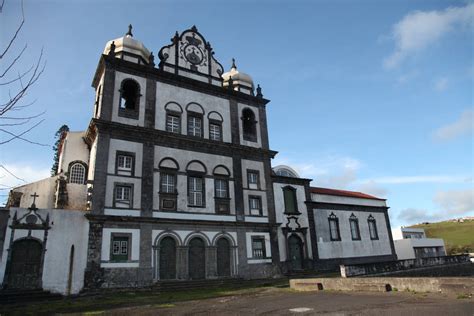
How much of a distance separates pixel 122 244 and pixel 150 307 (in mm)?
7990

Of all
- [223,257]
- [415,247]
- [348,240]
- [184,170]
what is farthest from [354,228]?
[184,170]

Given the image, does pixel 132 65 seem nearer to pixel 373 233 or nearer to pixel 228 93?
pixel 228 93

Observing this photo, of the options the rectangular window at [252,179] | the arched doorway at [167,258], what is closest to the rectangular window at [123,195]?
the arched doorway at [167,258]

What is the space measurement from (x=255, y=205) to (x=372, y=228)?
14279 millimetres

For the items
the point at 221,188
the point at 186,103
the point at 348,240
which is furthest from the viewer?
the point at 348,240

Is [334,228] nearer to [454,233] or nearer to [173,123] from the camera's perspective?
[173,123]

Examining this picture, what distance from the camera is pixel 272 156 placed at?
2795 cm

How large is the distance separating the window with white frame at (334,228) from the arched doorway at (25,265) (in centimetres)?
2196

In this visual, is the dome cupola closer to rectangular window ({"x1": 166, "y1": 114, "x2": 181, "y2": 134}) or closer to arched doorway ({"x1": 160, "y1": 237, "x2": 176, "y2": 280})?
rectangular window ({"x1": 166, "y1": 114, "x2": 181, "y2": 134})

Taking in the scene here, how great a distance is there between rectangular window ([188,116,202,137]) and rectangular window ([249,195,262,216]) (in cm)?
633

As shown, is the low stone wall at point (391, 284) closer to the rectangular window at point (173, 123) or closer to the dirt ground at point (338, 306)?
the dirt ground at point (338, 306)

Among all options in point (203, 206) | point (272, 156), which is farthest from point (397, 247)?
point (203, 206)

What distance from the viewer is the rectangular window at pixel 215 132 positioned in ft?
83.7

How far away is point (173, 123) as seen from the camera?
23953 millimetres
